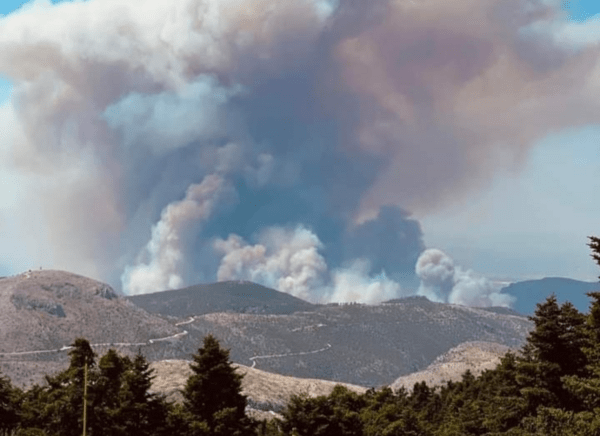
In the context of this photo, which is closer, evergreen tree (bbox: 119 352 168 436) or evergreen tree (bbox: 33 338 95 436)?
evergreen tree (bbox: 33 338 95 436)

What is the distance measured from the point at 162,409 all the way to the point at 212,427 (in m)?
4.40

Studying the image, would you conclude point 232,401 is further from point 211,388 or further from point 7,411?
point 7,411

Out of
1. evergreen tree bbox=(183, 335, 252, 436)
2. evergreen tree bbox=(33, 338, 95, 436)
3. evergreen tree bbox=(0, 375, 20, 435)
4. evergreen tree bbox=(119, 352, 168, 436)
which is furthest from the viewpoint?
evergreen tree bbox=(0, 375, 20, 435)

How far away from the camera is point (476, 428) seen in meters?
91.9

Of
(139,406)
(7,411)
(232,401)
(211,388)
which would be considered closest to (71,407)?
(139,406)

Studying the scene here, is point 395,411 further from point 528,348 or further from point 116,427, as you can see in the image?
point 116,427

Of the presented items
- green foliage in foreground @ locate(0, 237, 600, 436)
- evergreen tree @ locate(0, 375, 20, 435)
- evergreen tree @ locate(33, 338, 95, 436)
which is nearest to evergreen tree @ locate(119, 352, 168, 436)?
green foliage in foreground @ locate(0, 237, 600, 436)

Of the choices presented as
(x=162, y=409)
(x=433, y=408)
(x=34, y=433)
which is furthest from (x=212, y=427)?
(x=433, y=408)

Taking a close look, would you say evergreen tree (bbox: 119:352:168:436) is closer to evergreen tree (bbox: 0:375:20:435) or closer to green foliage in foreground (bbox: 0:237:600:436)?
green foliage in foreground (bbox: 0:237:600:436)

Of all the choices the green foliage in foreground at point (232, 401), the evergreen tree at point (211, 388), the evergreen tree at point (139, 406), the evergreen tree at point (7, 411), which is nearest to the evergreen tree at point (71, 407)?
→ the green foliage in foreground at point (232, 401)

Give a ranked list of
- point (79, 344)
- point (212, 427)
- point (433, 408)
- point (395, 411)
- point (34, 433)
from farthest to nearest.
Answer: point (433, 408), point (395, 411), point (212, 427), point (79, 344), point (34, 433)

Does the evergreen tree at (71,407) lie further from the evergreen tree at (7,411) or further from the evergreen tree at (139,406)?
the evergreen tree at (7,411)

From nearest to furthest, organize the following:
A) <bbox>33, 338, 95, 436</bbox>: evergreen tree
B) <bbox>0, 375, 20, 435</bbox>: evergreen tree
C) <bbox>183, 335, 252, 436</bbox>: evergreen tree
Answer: <bbox>33, 338, 95, 436</bbox>: evergreen tree < <bbox>183, 335, 252, 436</bbox>: evergreen tree < <bbox>0, 375, 20, 435</bbox>: evergreen tree

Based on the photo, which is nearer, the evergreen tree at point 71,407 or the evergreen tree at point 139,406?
the evergreen tree at point 71,407
